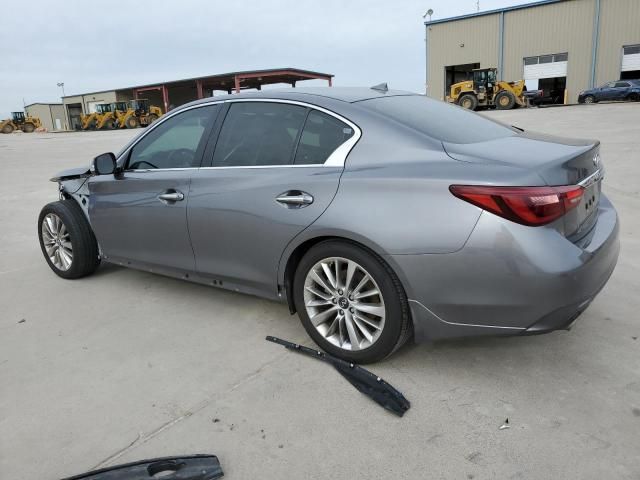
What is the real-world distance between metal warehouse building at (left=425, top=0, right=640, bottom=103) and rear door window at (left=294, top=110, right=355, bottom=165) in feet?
118

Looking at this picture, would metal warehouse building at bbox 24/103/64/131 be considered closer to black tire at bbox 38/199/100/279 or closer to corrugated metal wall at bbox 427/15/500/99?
corrugated metal wall at bbox 427/15/500/99

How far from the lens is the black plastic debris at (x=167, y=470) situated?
6.91 feet

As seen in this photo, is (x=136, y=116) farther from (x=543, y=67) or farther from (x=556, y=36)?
(x=556, y=36)

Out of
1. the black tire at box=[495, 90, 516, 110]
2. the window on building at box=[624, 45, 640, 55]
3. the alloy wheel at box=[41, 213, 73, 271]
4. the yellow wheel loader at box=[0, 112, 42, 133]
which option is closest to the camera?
the alloy wheel at box=[41, 213, 73, 271]

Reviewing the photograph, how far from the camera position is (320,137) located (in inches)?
117

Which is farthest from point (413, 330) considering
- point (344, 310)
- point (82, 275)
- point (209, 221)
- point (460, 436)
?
point (82, 275)

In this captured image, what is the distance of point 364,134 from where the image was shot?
280 cm

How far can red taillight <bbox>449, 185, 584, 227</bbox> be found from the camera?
7.54ft

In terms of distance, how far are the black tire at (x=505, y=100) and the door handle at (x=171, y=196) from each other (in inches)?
1084

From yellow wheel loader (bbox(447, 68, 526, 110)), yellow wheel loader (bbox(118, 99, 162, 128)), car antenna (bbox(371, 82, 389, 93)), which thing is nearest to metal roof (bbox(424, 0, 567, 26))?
yellow wheel loader (bbox(447, 68, 526, 110))

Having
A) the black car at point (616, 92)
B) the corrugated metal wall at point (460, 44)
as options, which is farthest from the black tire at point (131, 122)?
the black car at point (616, 92)

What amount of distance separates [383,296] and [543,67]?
37.8 meters

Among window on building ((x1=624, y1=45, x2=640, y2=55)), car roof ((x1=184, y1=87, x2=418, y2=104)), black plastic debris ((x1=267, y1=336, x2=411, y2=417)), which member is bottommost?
black plastic debris ((x1=267, y1=336, x2=411, y2=417))

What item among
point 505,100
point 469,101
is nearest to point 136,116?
point 469,101
